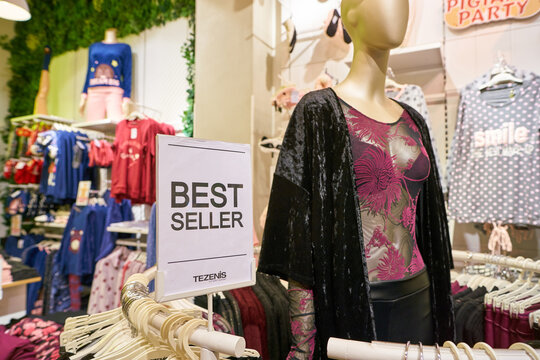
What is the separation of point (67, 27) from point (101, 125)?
1.75m

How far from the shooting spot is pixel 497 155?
78.7 inches

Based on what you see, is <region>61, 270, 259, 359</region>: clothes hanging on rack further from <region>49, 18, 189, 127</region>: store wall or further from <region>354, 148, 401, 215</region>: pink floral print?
<region>49, 18, 189, 127</region>: store wall

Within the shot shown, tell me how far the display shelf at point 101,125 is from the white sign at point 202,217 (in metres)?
3.36

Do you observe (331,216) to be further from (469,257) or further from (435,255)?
(469,257)

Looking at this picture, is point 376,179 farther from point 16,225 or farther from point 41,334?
point 16,225

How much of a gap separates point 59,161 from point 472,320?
3.83 m

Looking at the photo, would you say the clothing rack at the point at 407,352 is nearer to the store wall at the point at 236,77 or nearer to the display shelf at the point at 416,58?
the display shelf at the point at 416,58

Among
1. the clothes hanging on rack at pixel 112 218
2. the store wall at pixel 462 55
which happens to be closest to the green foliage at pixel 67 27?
the clothes hanging on rack at pixel 112 218

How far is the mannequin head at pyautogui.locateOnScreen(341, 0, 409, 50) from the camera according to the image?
896 mm

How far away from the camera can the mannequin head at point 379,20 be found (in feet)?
2.94

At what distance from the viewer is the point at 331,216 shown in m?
0.87

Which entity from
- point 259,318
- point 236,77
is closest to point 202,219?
point 259,318

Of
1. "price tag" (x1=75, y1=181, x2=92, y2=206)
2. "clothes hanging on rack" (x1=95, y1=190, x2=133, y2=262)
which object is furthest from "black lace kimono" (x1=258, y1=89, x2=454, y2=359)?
"price tag" (x1=75, y1=181, x2=92, y2=206)

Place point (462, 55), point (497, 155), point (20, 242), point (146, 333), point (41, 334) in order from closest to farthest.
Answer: point (146, 333) < point (41, 334) < point (497, 155) < point (462, 55) < point (20, 242)
